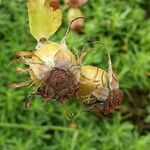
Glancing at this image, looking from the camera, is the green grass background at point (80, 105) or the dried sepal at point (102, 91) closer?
the dried sepal at point (102, 91)

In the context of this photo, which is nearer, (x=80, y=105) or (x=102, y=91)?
(x=102, y=91)

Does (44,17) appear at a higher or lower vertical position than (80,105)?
higher

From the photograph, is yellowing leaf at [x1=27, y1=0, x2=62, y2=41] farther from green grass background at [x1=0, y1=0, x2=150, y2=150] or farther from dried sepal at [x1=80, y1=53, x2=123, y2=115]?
green grass background at [x1=0, y1=0, x2=150, y2=150]

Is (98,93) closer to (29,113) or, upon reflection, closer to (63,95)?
(63,95)

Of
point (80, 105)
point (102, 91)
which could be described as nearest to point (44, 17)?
point (102, 91)

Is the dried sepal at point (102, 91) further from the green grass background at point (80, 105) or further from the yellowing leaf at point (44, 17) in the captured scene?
the green grass background at point (80, 105)

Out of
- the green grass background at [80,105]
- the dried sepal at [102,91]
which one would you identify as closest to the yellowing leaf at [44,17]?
the dried sepal at [102,91]

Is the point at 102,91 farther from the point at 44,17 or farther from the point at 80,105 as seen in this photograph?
the point at 80,105
